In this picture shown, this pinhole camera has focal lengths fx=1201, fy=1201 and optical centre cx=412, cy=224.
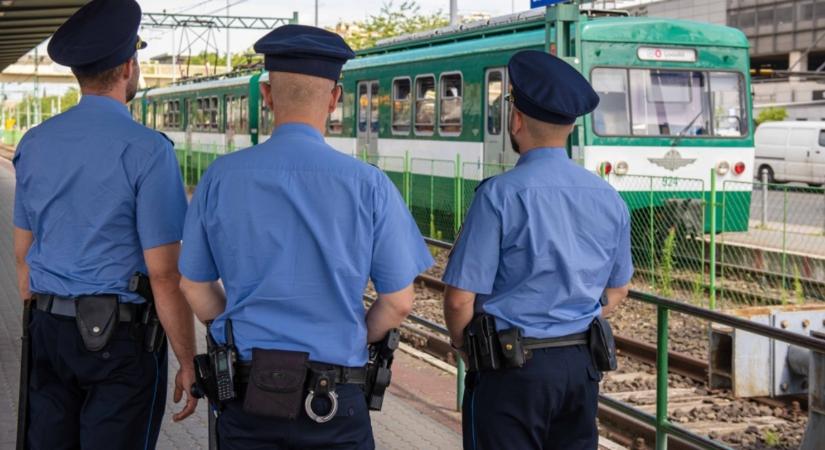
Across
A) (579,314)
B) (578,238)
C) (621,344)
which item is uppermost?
(578,238)

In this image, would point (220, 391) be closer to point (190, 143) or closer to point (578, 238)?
point (578, 238)

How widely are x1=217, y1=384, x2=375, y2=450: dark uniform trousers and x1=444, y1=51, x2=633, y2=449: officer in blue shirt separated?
624mm

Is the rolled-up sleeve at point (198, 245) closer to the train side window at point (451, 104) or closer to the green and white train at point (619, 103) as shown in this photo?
the green and white train at point (619, 103)

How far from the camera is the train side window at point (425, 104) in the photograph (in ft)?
64.1

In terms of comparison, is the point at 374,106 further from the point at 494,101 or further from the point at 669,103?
the point at 669,103

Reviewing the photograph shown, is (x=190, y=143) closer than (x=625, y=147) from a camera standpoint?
No

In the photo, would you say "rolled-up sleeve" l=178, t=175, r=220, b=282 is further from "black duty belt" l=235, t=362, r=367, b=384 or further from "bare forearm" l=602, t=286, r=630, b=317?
"bare forearm" l=602, t=286, r=630, b=317

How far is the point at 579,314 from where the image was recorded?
3.92 m

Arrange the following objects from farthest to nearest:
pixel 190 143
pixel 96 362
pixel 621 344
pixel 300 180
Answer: pixel 190 143 < pixel 621 344 < pixel 96 362 < pixel 300 180

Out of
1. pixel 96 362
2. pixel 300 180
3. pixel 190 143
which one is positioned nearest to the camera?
pixel 300 180

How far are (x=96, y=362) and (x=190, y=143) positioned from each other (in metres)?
32.8

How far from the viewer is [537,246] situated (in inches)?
150

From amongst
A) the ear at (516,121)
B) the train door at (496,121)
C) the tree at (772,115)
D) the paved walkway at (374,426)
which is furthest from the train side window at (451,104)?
the tree at (772,115)

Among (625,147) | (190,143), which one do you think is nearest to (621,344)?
(625,147)
